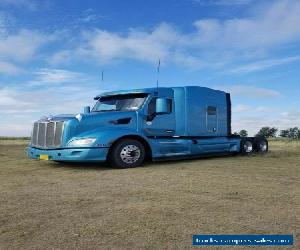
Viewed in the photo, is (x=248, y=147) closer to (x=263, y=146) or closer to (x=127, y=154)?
(x=263, y=146)

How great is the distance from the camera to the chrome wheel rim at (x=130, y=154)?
40.4 ft

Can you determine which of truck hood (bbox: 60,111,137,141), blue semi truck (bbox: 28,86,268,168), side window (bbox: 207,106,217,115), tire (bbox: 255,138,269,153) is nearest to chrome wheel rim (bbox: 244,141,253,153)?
tire (bbox: 255,138,269,153)

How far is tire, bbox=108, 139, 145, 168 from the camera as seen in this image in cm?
1215

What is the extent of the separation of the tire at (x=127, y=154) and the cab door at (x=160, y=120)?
729 mm

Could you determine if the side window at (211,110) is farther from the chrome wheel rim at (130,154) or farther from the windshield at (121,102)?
the chrome wheel rim at (130,154)

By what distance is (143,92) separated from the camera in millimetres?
13562

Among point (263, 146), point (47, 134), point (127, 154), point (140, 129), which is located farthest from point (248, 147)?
point (47, 134)

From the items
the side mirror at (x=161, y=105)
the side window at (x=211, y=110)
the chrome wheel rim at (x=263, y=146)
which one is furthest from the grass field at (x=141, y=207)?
the chrome wheel rim at (x=263, y=146)

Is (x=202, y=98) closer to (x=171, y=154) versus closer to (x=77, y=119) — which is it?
(x=171, y=154)

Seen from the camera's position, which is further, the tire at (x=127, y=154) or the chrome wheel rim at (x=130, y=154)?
the chrome wheel rim at (x=130, y=154)

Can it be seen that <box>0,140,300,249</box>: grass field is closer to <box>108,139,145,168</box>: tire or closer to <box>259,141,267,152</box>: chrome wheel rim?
<box>108,139,145,168</box>: tire

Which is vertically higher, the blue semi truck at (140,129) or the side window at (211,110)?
the side window at (211,110)

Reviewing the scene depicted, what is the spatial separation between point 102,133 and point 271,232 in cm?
733

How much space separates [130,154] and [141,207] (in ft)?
19.3
